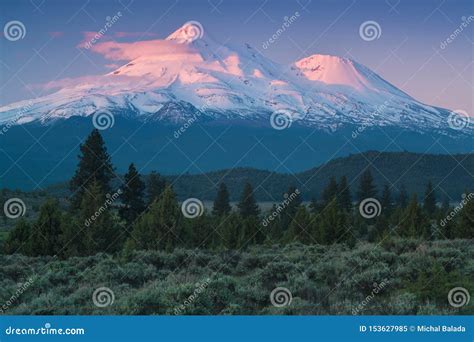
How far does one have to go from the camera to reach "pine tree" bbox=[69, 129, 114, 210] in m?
33.1

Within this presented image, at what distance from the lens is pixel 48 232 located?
22266 millimetres

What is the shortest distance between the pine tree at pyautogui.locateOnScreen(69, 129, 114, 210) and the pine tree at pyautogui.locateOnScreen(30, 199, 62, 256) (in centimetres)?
991

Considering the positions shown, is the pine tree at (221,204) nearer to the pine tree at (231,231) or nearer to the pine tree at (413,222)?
the pine tree at (231,231)

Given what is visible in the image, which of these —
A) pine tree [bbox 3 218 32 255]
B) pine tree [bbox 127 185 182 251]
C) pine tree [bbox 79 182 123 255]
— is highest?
pine tree [bbox 127 185 182 251]

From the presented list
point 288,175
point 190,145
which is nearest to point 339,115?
point 288,175

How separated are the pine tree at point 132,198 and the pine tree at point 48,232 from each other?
444 inches

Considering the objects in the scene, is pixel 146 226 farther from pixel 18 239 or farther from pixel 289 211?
pixel 289 211

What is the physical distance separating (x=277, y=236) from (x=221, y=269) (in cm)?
2048

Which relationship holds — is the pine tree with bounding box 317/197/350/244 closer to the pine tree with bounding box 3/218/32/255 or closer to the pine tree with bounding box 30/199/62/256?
the pine tree with bounding box 30/199/62/256

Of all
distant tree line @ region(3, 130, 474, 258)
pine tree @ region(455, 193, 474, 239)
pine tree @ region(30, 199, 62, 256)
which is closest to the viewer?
pine tree @ region(30, 199, 62, 256)

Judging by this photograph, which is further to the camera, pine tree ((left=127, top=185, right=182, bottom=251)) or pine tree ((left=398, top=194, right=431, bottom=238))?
pine tree ((left=398, top=194, right=431, bottom=238))

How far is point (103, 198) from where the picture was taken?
2706 cm

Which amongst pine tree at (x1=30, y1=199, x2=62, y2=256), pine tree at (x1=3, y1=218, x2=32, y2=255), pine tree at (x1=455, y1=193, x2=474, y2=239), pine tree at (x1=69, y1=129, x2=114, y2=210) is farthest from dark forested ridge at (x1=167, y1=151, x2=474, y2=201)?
pine tree at (x1=30, y1=199, x2=62, y2=256)

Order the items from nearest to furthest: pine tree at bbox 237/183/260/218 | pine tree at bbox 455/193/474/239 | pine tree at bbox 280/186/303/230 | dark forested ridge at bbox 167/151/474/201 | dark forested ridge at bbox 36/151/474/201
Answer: pine tree at bbox 455/193/474/239
pine tree at bbox 280/186/303/230
pine tree at bbox 237/183/260/218
dark forested ridge at bbox 36/151/474/201
dark forested ridge at bbox 167/151/474/201
